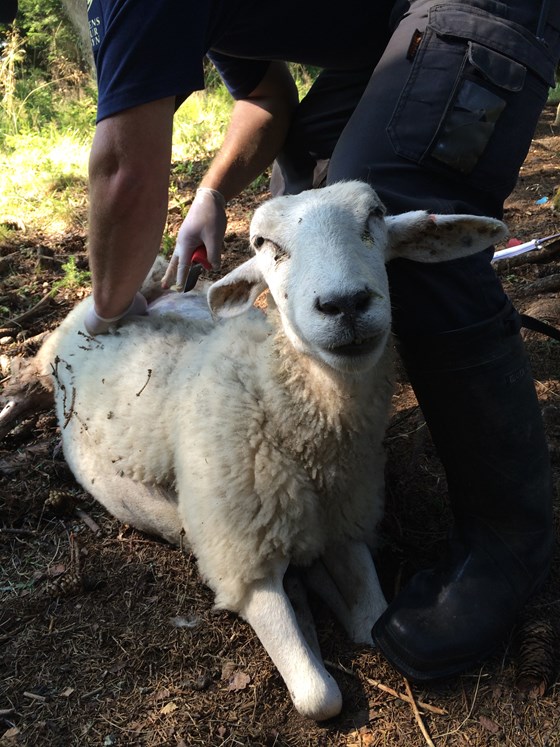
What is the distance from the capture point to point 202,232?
275 centimetres

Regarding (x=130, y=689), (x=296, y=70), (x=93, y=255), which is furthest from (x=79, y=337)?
(x=296, y=70)

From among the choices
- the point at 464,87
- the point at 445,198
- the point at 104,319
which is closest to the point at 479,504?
the point at 445,198

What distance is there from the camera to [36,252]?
527 centimetres

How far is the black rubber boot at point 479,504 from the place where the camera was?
6.63 ft

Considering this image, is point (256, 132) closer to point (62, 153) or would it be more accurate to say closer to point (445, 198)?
point (445, 198)

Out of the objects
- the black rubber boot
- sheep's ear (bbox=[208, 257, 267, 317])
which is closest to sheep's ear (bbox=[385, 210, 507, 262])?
the black rubber boot

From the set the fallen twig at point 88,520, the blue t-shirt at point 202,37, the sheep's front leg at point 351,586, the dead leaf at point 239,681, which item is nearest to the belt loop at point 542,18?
the blue t-shirt at point 202,37

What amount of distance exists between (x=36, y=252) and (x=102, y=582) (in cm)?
345

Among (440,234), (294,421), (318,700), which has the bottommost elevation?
(318,700)

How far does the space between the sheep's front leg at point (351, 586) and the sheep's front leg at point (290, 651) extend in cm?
22

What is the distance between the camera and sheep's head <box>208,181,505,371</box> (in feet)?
5.90

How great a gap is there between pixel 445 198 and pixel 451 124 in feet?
0.82

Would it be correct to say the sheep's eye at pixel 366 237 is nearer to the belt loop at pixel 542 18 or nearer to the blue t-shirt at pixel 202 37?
the blue t-shirt at pixel 202 37

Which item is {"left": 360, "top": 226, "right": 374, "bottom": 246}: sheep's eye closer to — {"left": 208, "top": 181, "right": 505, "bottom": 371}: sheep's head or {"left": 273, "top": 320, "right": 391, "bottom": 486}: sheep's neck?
{"left": 208, "top": 181, "right": 505, "bottom": 371}: sheep's head
